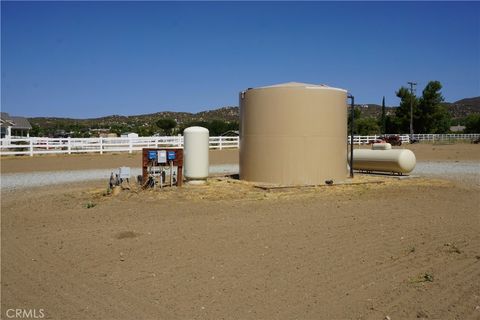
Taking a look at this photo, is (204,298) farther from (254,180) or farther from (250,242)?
(254,180)

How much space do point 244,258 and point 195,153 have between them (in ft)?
23.3

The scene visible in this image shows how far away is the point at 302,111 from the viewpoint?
40.2ft

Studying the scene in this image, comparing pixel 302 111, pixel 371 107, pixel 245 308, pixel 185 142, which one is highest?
pixel 371 107

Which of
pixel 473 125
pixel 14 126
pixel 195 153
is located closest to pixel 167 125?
pixel 14 126

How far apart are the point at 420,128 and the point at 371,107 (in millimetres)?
53660

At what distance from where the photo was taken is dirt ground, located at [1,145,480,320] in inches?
168

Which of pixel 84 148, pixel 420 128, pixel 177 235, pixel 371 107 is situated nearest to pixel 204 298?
pixel 177 235

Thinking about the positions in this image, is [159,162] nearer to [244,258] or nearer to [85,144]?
[244,258]

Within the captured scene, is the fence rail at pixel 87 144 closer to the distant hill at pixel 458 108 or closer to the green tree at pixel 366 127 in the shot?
the green tree at pixel 366 127

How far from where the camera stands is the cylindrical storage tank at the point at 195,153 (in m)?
12.5

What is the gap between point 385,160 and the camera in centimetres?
1484

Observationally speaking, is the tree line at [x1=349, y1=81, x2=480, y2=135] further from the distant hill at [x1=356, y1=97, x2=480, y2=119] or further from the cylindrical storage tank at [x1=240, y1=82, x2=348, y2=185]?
the cylindrical storage tank at [x1=240, y1=82, x2=348, y2=185]

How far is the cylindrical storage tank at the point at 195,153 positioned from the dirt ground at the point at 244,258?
2.40 meters

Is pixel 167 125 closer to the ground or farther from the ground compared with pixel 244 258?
farther from the ground
